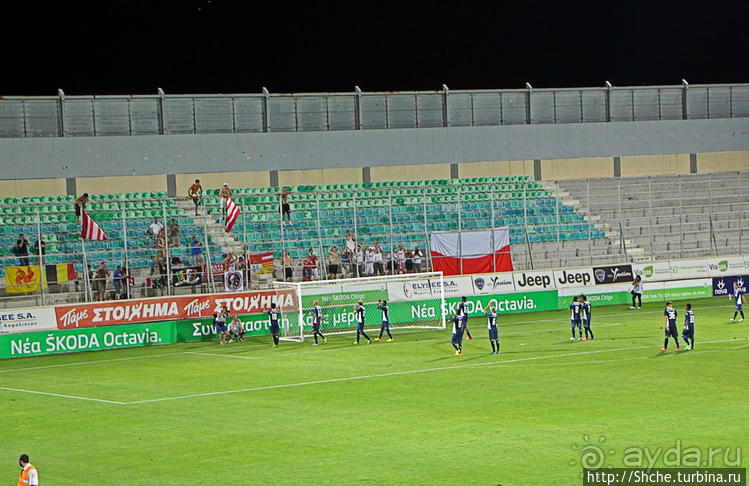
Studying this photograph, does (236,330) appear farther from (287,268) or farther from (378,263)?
(378,263)

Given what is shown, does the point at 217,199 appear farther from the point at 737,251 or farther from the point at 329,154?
the point at 737,251

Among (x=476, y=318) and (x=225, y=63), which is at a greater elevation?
(x=225, y=63)

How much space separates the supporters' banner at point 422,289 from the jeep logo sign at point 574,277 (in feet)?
17.6

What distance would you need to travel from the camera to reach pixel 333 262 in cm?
4459

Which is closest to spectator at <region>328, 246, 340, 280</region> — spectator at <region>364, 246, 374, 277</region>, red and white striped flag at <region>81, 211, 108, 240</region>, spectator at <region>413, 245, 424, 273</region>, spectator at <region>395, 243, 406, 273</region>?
spectator at <region>364, 246, 374, 277</region>

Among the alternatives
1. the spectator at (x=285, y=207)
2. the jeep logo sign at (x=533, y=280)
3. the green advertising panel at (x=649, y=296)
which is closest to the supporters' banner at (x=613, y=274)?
the green advertising panel at (x=649, y=296)

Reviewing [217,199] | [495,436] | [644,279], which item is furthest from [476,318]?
[495,436]

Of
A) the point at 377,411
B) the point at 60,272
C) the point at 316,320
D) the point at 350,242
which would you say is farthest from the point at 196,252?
the point at 377,411

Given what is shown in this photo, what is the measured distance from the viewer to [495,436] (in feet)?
63.6

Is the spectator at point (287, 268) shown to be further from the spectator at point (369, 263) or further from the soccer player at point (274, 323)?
the soccer player at point (274, 323)

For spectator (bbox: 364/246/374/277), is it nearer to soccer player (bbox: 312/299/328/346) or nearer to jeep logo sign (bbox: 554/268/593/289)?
soccer player (bbox: 312/299/328/346)

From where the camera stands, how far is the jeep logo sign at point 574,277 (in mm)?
48844

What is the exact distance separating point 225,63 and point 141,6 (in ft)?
19.2

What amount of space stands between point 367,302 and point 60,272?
13.0m
